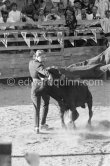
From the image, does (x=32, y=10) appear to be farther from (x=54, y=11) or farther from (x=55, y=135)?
(x=55, y=135)

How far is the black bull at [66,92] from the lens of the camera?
30.3 ft

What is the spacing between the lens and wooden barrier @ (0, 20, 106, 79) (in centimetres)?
1492

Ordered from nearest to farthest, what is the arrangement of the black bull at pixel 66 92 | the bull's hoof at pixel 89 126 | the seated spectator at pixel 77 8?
the black bull at pixel 66 92, the bull's hoof at pixel 89 126, the seated spectator at pixel 77 8

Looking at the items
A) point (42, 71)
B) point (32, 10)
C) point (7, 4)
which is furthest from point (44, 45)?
point (42, 71)

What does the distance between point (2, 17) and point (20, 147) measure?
7051 mm

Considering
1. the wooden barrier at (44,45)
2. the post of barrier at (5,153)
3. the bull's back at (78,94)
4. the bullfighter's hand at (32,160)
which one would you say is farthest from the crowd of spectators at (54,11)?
the post of barrier at (5,153)

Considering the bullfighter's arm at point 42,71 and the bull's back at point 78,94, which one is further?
the bull's back at point 78,94

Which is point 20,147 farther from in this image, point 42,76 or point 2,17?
point 2,17

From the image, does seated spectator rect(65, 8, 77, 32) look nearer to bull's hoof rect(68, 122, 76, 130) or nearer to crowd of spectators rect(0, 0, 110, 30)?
crowd of spectators rect(0, 0, 110, 30)

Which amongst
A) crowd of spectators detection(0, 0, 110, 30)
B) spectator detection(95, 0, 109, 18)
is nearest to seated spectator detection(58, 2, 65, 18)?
crowd of spectators detection(0, 0, 110, 30)

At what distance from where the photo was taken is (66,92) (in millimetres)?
9328

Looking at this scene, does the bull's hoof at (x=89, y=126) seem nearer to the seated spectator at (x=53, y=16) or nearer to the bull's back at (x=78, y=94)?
the bull's back at (x=78, y=94)

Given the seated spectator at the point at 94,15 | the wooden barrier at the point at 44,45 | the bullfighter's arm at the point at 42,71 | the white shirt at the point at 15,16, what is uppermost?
the bullfighter's arm at the point at 42,71

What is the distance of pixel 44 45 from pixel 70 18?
127 centimetres
